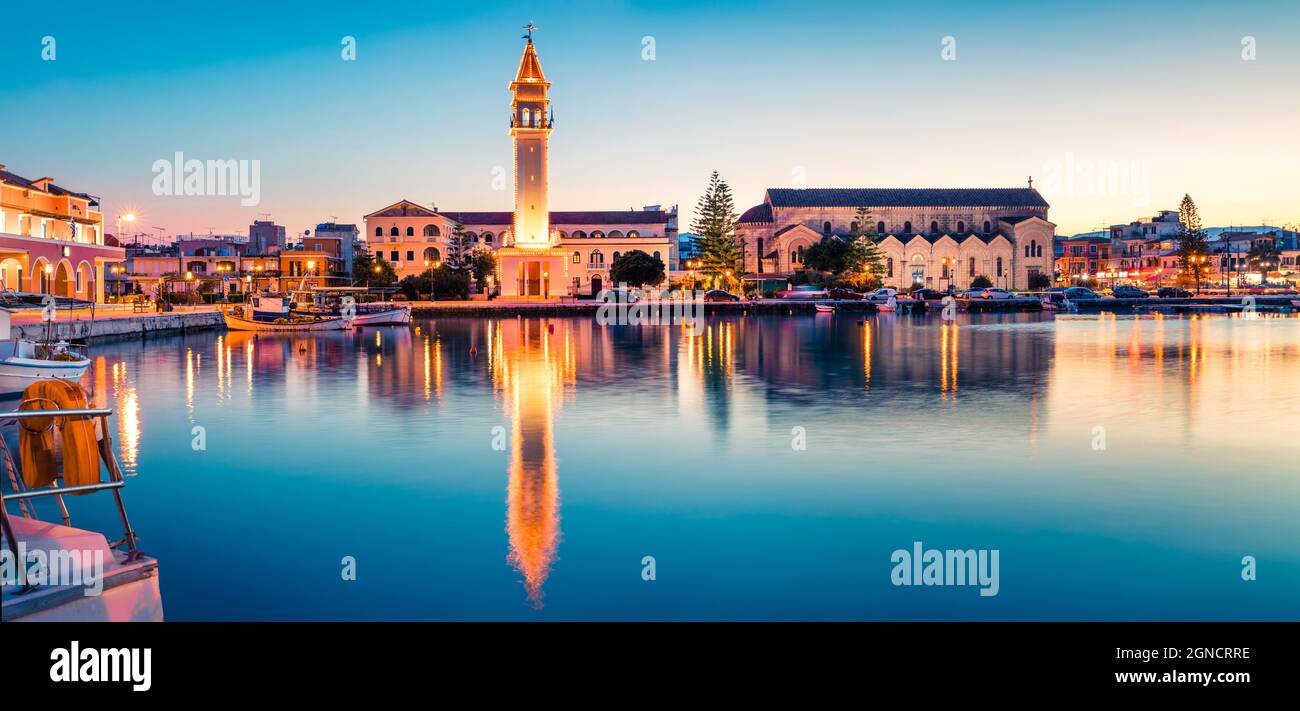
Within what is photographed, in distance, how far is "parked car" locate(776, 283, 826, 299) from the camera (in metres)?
69.1

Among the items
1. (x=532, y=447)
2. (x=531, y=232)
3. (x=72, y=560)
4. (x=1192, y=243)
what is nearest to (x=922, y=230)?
(x=1192, y=243)

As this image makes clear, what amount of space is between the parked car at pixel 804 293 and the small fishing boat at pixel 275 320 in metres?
33.6

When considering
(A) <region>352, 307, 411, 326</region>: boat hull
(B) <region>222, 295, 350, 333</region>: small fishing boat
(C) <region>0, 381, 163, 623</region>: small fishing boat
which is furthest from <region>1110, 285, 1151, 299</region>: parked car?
(C) <region>0, 381, 163, 623</region>: small fishing boat

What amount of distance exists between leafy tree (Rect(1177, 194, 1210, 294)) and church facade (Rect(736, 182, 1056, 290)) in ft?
42.7

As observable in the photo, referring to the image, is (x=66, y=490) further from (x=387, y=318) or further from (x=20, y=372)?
(x=387, y=318)

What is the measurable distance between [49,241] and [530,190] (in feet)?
90.3

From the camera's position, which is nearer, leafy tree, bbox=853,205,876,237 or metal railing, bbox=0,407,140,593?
metal railing, bbox=0,407,140,593

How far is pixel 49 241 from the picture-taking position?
149 ft

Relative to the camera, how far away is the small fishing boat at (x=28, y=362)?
58.6 feet

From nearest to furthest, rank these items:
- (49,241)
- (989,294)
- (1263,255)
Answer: (49,241) → (989,294) → (1263,255)

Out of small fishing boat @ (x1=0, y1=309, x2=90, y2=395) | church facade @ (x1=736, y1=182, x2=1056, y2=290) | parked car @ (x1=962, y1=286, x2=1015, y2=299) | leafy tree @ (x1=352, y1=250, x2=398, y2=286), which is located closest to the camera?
small fishing boat @ (x1=0, y1=309, x2=90, y2=395)

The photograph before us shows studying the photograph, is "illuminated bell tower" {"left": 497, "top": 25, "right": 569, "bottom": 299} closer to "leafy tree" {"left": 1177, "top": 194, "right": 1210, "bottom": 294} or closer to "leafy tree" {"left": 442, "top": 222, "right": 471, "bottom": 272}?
"leafy tree" {"left": 442, "top": 222, "right": 471, "bottom": 272}

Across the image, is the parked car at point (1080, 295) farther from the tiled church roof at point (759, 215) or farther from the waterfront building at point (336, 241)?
the waterfront building at point (336, 241)

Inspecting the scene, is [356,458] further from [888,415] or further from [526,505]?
[888,415]
